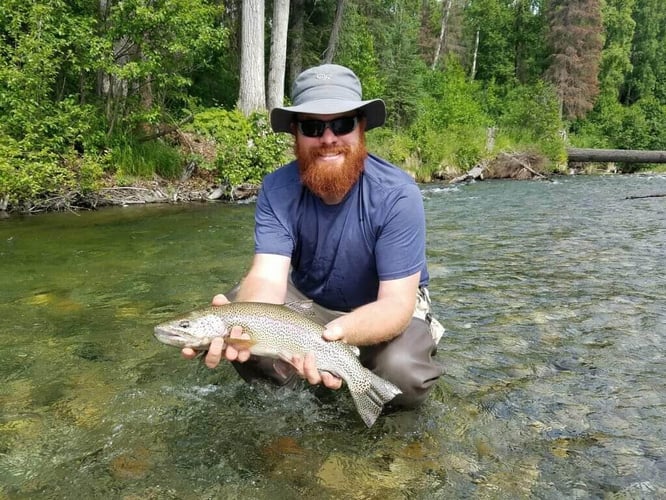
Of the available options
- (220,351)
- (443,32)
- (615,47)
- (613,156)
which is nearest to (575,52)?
(615,47)

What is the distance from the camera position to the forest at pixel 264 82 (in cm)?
984

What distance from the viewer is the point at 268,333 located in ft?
8.38

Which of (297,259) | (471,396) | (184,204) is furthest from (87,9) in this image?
(471,396)

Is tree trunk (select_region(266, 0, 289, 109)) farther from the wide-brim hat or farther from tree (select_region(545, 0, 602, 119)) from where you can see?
tree (select_region(545, 0, 602, 119))

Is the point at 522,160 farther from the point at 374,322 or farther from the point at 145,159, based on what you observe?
the point at 374,322

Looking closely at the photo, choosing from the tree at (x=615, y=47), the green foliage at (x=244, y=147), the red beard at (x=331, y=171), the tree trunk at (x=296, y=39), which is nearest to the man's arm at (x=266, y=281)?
the red beard at (x=331, y=171)

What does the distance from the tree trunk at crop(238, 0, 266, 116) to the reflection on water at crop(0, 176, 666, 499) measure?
937 centimetres

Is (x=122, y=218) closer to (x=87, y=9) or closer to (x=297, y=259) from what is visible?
(x=87, y=9)

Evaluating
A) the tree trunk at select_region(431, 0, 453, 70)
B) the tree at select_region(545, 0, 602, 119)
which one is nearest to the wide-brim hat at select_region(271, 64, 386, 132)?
the tree at select_region(545, 0, 602, 119)

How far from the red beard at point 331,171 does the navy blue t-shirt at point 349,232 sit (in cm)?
7

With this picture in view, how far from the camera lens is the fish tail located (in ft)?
8.54

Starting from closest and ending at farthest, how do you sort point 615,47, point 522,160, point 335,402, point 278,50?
1. point 335,402
2. point 278,50
3. point 522,160
4. point 615,47

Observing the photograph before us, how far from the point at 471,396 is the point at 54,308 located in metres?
3.70

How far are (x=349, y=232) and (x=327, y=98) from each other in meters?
0.76
